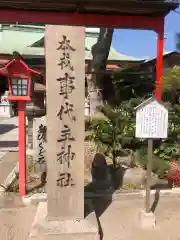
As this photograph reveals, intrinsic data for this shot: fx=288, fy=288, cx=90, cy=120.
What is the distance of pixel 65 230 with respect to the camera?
11.1ft

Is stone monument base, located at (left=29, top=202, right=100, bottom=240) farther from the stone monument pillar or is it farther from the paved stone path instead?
the paved stone path

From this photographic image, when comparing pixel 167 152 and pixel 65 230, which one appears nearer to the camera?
pixel 65 230

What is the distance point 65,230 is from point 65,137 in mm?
1089

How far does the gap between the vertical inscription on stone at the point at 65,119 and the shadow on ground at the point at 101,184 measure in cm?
57

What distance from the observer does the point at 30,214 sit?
4.26 meters

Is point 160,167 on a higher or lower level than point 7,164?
higher

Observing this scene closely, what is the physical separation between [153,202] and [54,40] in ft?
9.80

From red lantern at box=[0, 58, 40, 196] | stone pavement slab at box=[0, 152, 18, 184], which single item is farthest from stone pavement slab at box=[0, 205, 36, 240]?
stone pavement slab at box=[0, 152, 18, 184]

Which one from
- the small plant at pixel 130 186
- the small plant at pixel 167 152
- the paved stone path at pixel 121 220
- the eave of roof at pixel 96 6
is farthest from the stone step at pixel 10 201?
the eave of roof at pixel 96 6

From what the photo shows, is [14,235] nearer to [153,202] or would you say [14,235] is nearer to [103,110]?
[153,202]

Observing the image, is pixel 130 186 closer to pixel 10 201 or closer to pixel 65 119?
pixel 10 201

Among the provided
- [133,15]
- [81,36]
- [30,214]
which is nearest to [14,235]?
[30,214]

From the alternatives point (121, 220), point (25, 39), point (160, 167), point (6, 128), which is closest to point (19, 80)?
point (121, 220)

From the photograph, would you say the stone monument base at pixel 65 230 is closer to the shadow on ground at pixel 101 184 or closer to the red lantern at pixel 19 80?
the shadow on ground at pixel 101 184
